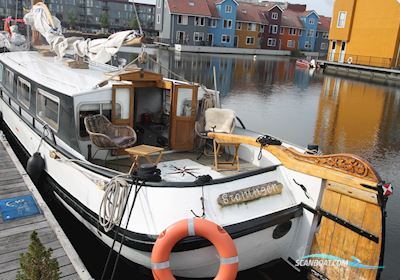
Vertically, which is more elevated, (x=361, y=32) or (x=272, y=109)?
(x=361, y=32)

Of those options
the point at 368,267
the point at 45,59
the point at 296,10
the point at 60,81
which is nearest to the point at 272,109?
the point at 45,59

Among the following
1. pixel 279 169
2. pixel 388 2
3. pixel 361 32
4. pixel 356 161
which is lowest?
pixel 279 169

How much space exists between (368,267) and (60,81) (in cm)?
633

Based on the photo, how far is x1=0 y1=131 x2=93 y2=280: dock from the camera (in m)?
4.79

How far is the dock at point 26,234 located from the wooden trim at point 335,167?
3.28 m

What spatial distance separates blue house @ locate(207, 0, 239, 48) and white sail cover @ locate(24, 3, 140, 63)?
51930 mm

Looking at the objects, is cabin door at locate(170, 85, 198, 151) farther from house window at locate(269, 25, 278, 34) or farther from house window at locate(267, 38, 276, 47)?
house window at locate(269, 25, 278, 34)

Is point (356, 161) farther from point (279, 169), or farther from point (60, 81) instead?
point (60, 81)

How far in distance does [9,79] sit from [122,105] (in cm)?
532

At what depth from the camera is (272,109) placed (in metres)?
21.1

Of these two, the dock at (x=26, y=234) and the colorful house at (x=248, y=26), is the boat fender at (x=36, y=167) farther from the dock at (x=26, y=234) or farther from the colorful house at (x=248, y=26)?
the colorful house at (x=248, y=26)

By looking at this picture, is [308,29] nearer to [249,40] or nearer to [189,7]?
[249,40]

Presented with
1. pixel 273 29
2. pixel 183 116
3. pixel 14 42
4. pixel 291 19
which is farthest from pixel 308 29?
pixel 183 116

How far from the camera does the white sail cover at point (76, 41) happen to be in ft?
27.7
